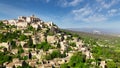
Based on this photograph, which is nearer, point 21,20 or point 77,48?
point 77,48

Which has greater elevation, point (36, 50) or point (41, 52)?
point (36, 50)

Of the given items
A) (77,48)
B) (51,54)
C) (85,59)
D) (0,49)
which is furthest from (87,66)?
(0,49)

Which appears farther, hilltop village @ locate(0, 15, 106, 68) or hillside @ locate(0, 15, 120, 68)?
hillside @ locate(0, 15, 120, 68)

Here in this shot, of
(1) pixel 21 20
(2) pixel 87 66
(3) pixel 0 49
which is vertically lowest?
(2) pixel 87 66

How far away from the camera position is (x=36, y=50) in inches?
2591

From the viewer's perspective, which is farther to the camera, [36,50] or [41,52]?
[36,50]

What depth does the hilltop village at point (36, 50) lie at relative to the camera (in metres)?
57.8

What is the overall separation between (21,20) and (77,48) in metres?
30.5

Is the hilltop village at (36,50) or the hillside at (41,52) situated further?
the hillside at (41,52)

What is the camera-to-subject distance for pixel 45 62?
193ft

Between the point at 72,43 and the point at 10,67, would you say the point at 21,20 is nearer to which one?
the point at 72,43

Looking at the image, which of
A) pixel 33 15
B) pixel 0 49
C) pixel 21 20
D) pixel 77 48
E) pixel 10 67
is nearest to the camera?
pixel 10 67

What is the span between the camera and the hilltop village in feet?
189

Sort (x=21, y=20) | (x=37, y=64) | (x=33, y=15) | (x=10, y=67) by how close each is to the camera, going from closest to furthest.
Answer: (x=10, y=67)
(x=37, y=64)
(x=21, y=20)
(x=33, y=15)
